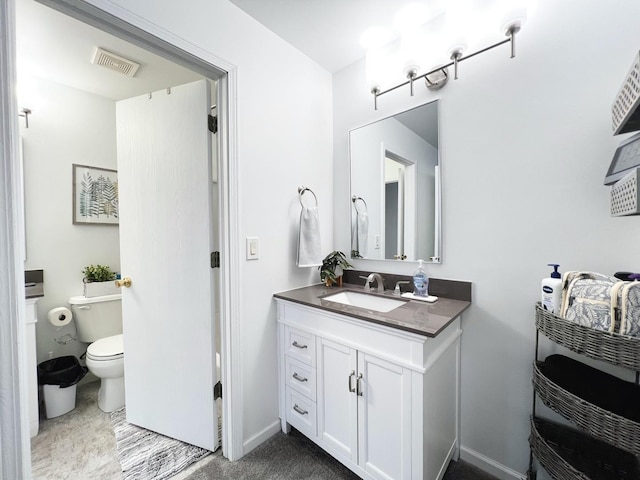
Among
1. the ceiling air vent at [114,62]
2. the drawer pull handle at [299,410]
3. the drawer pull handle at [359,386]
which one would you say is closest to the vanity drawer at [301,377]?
the drawer pull handle at [299,410]

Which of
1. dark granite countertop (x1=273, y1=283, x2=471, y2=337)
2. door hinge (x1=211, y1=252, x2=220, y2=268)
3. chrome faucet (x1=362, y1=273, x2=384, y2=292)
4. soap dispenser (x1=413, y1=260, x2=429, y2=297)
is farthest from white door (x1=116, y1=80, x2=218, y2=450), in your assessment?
soap dispenser (x1=413, y1=260, x2=429, y2=297)

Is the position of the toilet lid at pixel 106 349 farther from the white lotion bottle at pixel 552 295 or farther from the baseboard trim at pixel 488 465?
the white lotion bottle at pixel 552 295

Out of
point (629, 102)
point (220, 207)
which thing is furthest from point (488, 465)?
point (220, 207)

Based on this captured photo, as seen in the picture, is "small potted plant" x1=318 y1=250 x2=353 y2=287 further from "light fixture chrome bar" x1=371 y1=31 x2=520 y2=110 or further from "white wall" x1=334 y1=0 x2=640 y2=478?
"light fixture chrome bar" x1=371 y1=31 x2=520 y2=110

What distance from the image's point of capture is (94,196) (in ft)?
7.74

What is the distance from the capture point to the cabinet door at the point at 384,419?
3.65 feet

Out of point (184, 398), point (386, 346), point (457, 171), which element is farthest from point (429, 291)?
point (184, 398)

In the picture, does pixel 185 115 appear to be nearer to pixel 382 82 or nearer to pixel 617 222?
pixel 382 82

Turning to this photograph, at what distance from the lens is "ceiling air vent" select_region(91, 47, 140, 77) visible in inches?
70.3

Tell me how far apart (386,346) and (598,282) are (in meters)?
0.74

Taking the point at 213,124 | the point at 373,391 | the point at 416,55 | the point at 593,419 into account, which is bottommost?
the point at 373,391

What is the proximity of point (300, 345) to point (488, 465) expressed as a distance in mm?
1116

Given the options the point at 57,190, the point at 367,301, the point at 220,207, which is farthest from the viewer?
the point at 57,190

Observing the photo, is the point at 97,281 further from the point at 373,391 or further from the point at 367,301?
the point at 373,391
